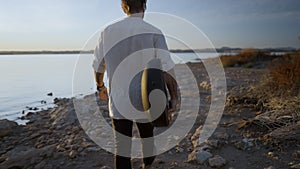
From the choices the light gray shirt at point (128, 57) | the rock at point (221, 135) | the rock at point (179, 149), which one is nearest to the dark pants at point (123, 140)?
the light gray shirt at point (128, 57)

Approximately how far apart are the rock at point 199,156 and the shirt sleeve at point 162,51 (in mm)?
1428

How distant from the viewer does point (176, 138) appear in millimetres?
3693

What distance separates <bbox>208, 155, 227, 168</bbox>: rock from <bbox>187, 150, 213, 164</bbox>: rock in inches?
3.2

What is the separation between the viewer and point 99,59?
2107mm

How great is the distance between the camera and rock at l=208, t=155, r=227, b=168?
279 centimetres

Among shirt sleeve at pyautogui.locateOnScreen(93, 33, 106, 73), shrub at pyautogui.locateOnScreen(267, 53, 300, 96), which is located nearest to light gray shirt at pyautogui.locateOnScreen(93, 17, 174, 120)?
shirt sleeve at pyautogui.locateOnScreen(93, 33, 106, 73)

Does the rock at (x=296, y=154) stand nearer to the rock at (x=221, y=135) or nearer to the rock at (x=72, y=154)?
the rock at (x=221, y=135)

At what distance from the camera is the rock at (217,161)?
9.17 feet

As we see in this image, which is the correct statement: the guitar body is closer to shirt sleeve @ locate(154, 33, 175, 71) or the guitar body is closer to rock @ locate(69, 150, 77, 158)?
shirt sleeve @ locate(154, 33, 175, 71)

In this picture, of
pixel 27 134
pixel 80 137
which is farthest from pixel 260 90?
pixel 27 134

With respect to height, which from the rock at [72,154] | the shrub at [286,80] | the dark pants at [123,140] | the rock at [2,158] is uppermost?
the shrub at [286,80]

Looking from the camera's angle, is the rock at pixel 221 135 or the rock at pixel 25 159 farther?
the rock at pixel 221 135

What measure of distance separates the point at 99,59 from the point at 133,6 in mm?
524

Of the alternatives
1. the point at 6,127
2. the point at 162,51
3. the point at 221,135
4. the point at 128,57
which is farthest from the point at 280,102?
the point at 6,127
